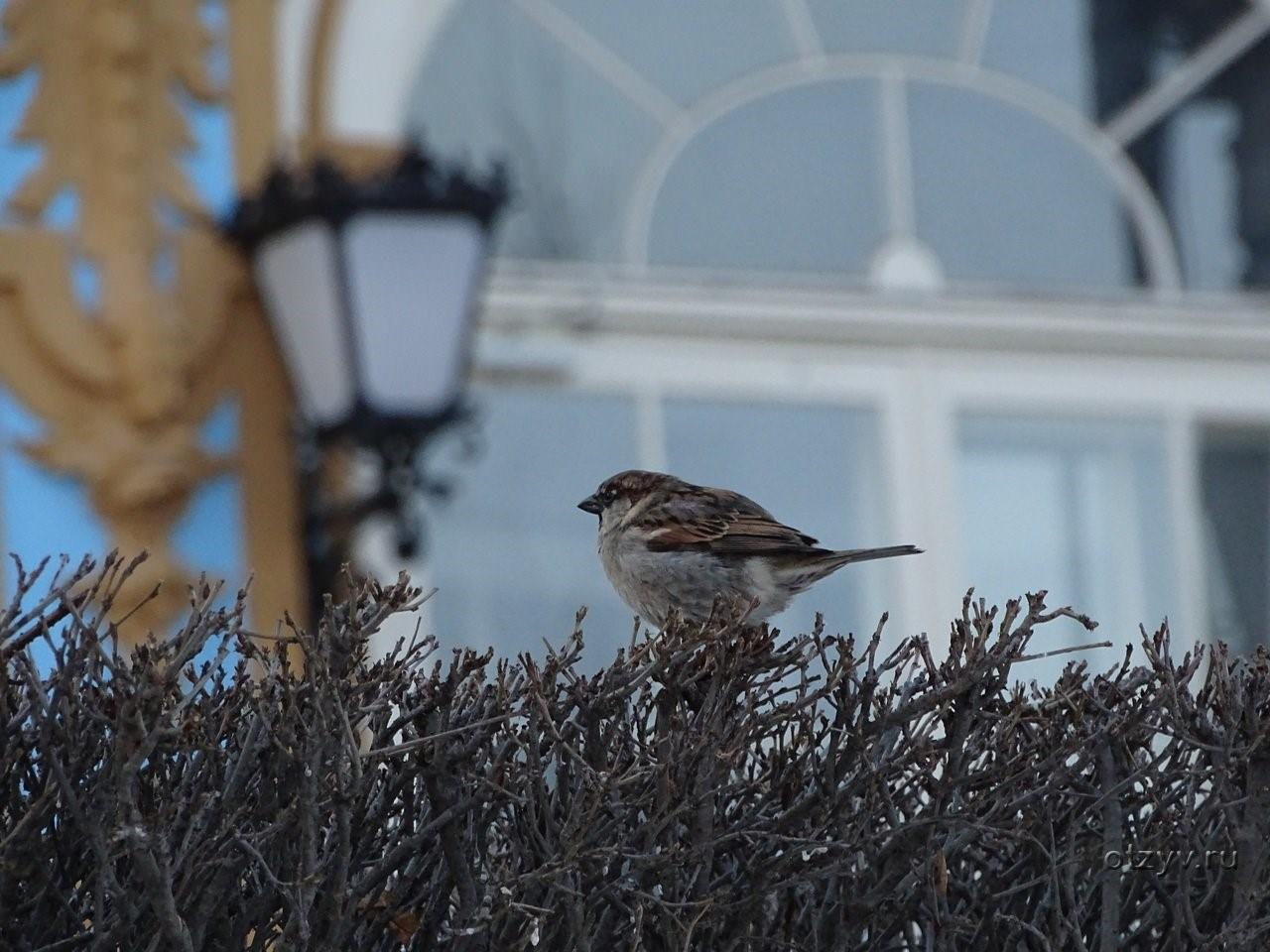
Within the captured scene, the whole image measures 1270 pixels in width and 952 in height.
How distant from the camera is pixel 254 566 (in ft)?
24.9

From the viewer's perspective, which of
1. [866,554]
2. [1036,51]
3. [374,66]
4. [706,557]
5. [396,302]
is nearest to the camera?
[866,554]

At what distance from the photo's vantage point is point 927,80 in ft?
28.6

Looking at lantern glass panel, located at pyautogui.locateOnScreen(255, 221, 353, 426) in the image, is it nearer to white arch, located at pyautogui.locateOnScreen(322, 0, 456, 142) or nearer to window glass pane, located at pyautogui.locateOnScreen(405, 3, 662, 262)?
white arch, located at pyautogui.locateOnScreen(322, 0, 456, 142)

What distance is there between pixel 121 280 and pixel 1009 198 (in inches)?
119

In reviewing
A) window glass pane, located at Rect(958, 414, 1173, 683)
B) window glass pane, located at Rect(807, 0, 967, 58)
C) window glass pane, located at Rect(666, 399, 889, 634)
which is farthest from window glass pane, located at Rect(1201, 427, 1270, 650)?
window glass pane, located at Rect(807, 0, 967, 58)

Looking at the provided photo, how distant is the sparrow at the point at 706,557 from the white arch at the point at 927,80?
11.4 ft

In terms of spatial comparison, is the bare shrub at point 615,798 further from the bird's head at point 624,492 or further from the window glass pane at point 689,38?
the window glass pane at point 689,38

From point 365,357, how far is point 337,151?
1.06 meters

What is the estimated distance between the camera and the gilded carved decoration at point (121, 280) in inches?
292

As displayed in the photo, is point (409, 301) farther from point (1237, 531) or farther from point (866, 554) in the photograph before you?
point (1237, 531)

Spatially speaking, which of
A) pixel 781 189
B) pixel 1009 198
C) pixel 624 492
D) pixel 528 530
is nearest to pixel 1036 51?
pixel 1009 198

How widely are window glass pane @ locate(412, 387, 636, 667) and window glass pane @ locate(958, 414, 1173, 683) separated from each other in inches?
49.7

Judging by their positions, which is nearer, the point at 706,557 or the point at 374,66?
the point at 706,557

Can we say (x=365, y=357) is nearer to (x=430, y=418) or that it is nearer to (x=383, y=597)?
(x=430, y=418)
